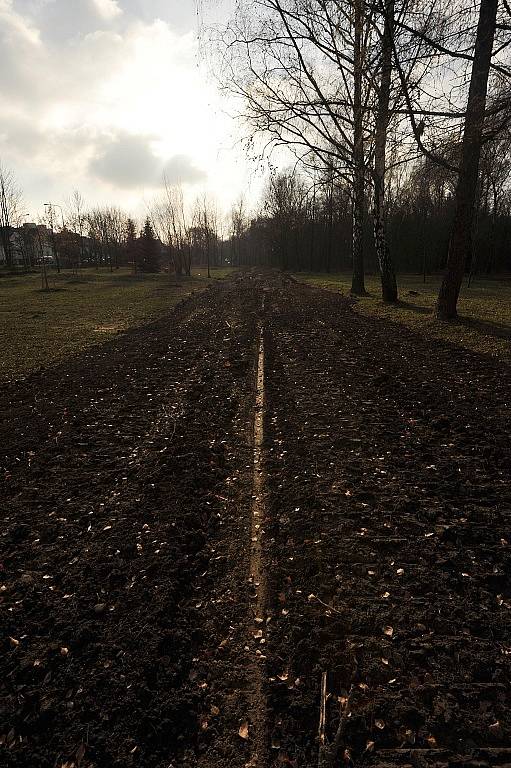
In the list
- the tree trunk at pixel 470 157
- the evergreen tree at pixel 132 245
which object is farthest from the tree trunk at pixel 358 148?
the evergreen tree at pixel 132 245

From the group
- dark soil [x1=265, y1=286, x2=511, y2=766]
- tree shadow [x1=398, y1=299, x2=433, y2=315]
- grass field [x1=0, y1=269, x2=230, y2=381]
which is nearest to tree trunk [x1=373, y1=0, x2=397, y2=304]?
tree shadow [x1=398, y1=299, x2=433, y2=315]

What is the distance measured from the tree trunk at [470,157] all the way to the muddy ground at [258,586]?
6201 mm

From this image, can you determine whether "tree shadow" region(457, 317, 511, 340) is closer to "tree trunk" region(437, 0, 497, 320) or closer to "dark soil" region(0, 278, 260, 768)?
"tree trunk" region(437, 0, 497, 320)

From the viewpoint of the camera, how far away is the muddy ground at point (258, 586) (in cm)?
196

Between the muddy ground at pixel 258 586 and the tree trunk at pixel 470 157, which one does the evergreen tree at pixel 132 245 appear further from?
the muddy ground at pixel 258 586

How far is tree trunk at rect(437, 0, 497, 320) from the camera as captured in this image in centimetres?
858

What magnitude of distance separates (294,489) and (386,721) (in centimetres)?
208

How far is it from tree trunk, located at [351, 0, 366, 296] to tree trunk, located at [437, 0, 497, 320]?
2802 mm

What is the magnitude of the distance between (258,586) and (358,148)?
16.6m

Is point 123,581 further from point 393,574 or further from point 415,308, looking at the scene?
point 415,308

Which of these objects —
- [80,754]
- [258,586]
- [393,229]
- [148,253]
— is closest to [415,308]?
[258,586]

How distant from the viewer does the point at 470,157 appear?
33.6ft

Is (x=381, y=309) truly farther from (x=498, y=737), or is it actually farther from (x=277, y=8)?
(x=498, y=737)

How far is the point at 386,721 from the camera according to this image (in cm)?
198
